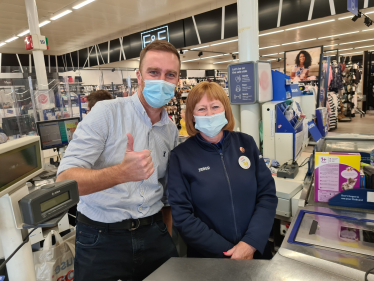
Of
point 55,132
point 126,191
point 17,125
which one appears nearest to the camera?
point 126,191

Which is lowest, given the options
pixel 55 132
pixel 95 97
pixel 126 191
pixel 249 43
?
pixel 126 191

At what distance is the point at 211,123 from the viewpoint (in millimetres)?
1614

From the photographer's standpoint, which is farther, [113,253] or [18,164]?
[113,253]

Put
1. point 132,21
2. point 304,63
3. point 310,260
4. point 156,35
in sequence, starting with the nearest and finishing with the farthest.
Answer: point 310,260, point 304,63, point 156,35, point 132,21

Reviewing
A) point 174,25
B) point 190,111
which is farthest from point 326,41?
point 190,111

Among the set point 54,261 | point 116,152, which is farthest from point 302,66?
point 54,261

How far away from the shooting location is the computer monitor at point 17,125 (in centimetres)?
463

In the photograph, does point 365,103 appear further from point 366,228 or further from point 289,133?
point 366,228

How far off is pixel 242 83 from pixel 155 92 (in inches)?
67.9

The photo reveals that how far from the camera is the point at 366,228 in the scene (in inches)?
53.2

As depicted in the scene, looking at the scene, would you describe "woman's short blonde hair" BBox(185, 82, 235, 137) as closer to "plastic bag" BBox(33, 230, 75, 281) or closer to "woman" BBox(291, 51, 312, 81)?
"plastic bag" BBox(33, 230, 75, 281)

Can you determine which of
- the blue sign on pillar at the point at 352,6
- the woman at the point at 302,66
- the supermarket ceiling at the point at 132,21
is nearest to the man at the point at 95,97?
the blue sign on pillar at the point at 352,6

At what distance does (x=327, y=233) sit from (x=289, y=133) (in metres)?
1.55

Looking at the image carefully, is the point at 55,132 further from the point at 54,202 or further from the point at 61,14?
the point at 61,14
